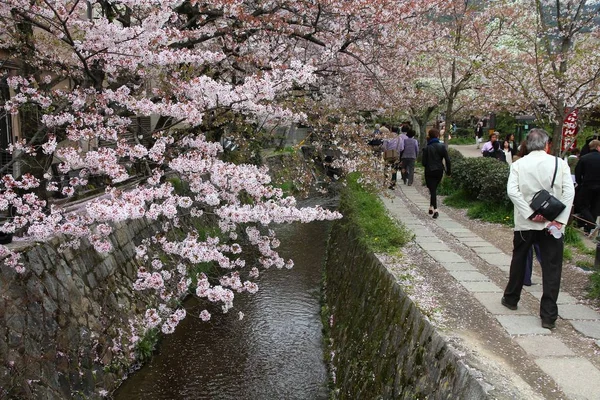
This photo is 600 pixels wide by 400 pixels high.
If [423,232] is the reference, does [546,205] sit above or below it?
above

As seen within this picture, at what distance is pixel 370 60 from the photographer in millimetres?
11469

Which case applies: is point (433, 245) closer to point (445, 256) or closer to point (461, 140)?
point (445, 256)

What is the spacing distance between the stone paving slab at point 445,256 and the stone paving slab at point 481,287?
1.02 meters

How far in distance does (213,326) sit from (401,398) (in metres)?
4.61

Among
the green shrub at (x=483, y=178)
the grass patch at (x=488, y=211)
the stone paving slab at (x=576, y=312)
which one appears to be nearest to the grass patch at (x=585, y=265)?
the stone paving slab at (x=576, y=312)

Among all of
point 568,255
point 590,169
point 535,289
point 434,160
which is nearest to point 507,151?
point 590,169

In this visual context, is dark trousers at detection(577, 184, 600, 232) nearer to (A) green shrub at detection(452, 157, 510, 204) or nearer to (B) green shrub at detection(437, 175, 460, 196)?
(A) green shrub at detection(452, 157, 510, 204)

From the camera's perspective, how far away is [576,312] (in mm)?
4977

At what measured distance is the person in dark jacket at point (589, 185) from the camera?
8.97 meters

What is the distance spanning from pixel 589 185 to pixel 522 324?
5.75 meters

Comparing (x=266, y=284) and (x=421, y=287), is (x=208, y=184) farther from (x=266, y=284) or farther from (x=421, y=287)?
(x=266, y=284)

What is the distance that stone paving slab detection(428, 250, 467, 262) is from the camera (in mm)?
6885

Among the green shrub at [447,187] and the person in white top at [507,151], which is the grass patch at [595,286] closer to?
the green shrub at [447,187]

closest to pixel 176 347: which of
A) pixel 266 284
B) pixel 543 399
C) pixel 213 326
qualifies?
pixel 213 326
